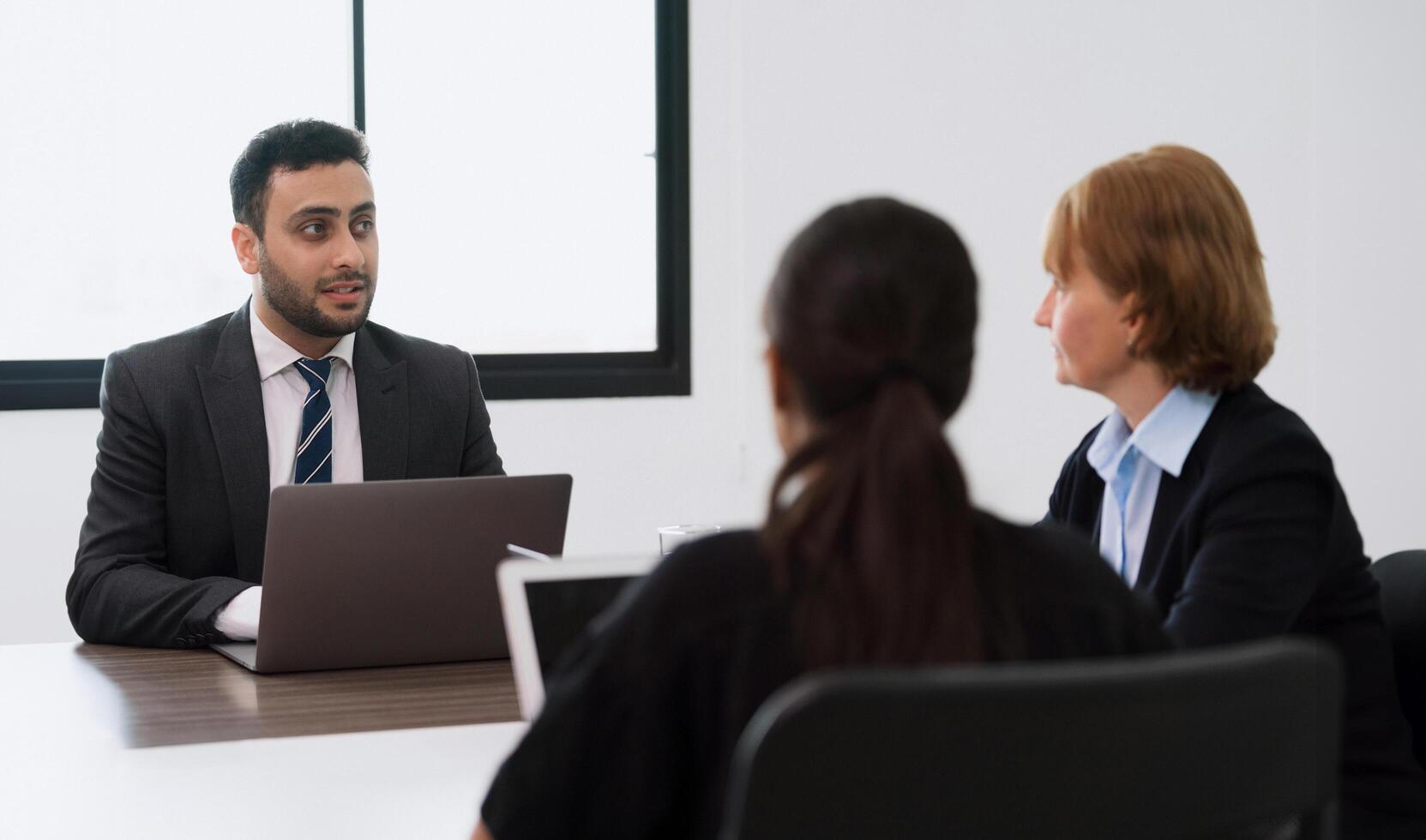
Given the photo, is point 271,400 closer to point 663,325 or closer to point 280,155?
point 280,155

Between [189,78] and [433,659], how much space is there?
231cm

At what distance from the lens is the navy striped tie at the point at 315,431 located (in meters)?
2.33

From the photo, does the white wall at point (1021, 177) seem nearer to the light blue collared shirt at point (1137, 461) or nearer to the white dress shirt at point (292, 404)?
the white dress shirt at point (292, 404)

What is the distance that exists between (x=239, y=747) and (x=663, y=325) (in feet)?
8.51

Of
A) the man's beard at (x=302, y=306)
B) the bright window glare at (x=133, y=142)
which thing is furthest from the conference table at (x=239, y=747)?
the bright window glare at (x=133, y=142)

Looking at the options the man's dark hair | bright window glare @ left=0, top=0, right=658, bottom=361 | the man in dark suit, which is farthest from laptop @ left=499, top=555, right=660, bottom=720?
bright window glare @ left=0, top=0, right=658, bottom=361

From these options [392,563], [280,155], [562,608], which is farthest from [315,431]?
[562,608]

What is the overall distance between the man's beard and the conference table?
2.15 ft

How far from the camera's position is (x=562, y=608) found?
3.89ft

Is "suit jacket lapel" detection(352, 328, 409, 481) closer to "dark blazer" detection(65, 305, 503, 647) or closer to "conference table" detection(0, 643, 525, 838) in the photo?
"dark blazer" detection(65, 305, 503, 647)

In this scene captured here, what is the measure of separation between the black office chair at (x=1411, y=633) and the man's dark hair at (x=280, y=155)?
1790 millimetres

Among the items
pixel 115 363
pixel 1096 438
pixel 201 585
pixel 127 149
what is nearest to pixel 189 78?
pixel 127 149

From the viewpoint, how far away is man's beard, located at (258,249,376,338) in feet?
7.79

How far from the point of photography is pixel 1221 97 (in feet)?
13.6
